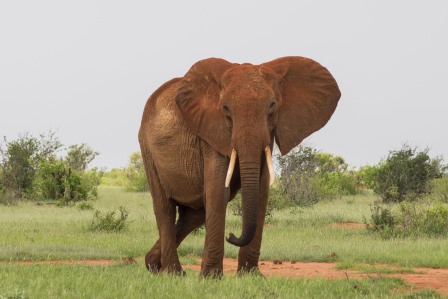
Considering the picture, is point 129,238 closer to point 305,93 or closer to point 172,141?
point 172,141

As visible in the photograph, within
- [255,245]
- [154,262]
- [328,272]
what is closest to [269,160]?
[255,245]

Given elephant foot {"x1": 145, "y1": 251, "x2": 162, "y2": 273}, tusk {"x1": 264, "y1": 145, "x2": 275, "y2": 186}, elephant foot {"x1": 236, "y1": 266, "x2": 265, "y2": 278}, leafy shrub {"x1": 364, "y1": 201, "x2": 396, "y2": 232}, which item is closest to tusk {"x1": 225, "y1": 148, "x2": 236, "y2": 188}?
tusk {"x1": 264, "y1": 145, "x2": 275, "y2": 186}

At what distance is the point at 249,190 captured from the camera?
7.98 m

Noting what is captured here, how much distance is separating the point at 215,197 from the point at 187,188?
1.14 meters

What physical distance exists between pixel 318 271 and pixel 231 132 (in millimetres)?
4032

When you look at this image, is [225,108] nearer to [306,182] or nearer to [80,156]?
[306,182]

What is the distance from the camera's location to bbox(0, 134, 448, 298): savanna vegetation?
8391mm

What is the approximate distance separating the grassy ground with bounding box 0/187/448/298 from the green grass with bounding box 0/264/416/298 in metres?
0.01

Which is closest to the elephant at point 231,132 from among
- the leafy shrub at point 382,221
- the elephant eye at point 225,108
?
the elephant eye at point 225,108

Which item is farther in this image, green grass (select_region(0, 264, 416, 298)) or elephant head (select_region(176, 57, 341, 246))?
elephant head (select_region(176, 57, 341, 246))

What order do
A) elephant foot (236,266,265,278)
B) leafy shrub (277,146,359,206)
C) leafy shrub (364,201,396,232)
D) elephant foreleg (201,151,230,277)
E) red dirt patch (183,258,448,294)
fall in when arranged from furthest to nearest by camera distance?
leafy shrub (277,146,359,206), leafy shrub (364,201,396,232), red dirt patch (183,258,448,294), elephant foot (236,266,265,278), elephant foreleg (201,151,230,277)

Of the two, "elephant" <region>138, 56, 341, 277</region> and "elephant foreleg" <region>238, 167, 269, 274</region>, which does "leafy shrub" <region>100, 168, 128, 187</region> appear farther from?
"elephant foreleg" <region>238, 167, 269, 274</region>

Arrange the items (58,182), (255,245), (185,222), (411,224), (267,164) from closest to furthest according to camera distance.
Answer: (267,164)
(255,245)
(185,222)
(411,224)
(58,182)

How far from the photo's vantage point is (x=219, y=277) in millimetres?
8797
